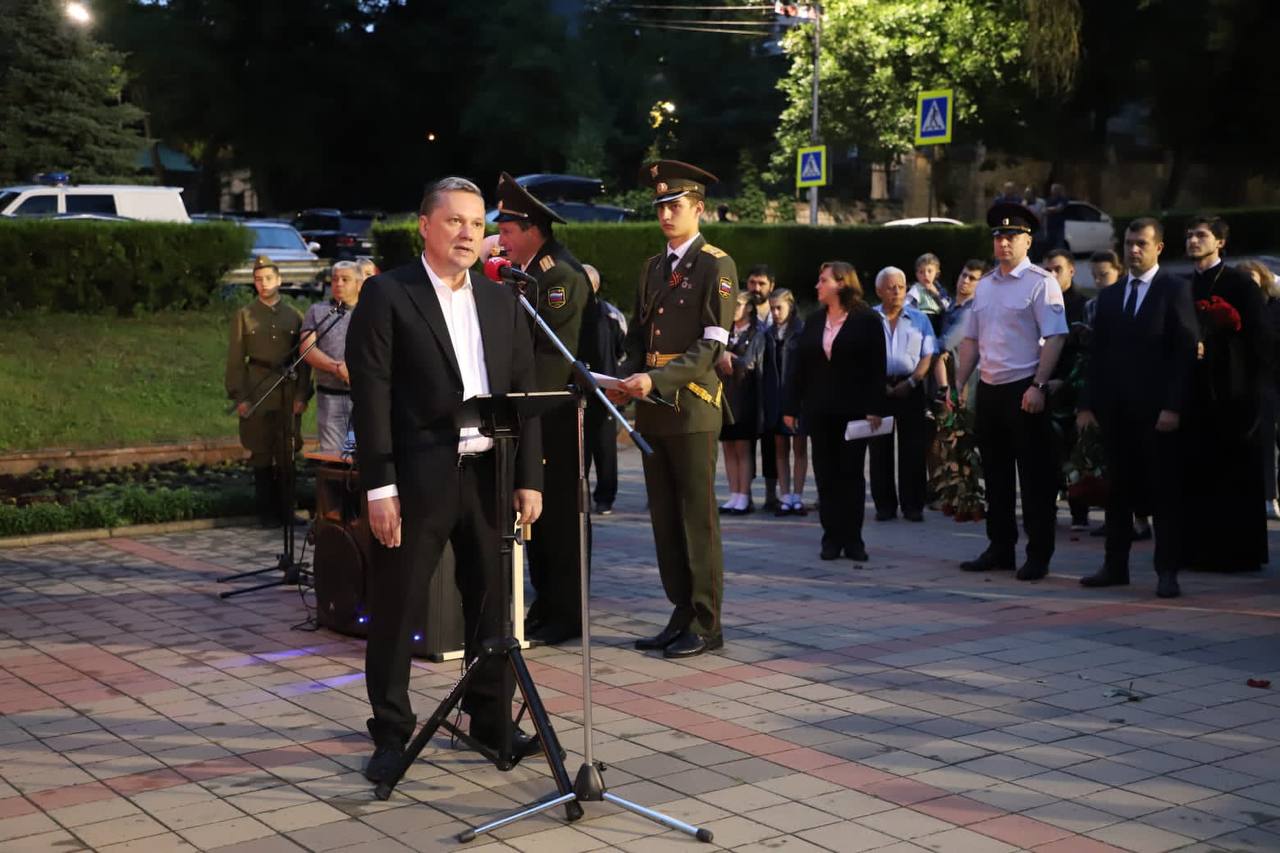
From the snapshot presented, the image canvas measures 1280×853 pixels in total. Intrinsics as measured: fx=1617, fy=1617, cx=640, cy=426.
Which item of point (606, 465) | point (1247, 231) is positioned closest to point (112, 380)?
point (606, 465)

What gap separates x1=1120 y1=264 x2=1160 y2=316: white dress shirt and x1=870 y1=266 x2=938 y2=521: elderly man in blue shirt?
2.98 metres

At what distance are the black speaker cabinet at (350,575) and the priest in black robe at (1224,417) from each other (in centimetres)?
478

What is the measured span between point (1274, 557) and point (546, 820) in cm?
678

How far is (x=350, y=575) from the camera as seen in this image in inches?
318

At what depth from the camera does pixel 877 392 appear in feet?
35.5

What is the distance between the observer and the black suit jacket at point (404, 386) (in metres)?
5.52

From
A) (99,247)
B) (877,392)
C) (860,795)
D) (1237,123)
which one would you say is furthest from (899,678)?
(1237,123)

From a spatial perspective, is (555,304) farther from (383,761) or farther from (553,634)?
(383,761)

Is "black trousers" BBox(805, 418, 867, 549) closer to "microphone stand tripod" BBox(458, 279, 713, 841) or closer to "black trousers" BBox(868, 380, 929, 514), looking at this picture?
"black trousers" BBox(868, 380, 929, 514)

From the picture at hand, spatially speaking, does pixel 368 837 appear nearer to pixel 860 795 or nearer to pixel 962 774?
pixel 860 795

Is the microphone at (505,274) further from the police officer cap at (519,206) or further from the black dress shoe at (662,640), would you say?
the black dress shoe at (662,640)

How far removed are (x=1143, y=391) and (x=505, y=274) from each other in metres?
4.68

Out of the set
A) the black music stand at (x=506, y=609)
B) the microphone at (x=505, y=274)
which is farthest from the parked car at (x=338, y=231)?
the black music stand at (x=506, y=609)

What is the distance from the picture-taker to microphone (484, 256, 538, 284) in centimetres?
574
